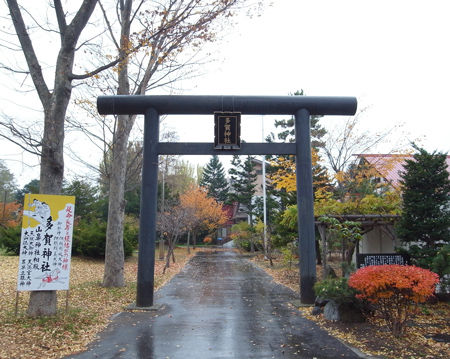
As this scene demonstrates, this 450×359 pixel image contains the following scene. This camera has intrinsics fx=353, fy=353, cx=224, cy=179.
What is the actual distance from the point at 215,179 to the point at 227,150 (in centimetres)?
4409

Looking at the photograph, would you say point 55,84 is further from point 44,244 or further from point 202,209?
point 202,209

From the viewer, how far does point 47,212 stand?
708 cm

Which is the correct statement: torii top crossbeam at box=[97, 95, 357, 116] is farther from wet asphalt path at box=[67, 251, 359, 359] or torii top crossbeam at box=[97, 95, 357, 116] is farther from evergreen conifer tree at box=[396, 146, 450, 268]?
wet asphalt path at box=[67, 251, 359, 359]

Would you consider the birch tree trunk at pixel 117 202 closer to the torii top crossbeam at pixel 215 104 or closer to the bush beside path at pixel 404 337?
the torii top crossbeam at pixel 215 104

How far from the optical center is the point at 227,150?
8758mm

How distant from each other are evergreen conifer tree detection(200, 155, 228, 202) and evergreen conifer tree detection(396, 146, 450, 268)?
40035 mm

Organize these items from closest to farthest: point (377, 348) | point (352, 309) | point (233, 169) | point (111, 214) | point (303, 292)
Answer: point (377, 348)
point (352, 309)
point (303, 292)
point (111, 214)
point (233, 169)

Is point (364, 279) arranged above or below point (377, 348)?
above

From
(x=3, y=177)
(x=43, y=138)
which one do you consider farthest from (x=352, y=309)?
(x=3, y=177)

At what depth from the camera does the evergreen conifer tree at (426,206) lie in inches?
346

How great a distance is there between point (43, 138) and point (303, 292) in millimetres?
6948

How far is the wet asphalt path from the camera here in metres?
5.30

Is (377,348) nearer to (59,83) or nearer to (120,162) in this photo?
(59,83)

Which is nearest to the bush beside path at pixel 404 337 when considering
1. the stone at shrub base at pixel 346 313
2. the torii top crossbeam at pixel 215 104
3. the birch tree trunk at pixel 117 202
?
the stone at shrub base at pixel 346 313
